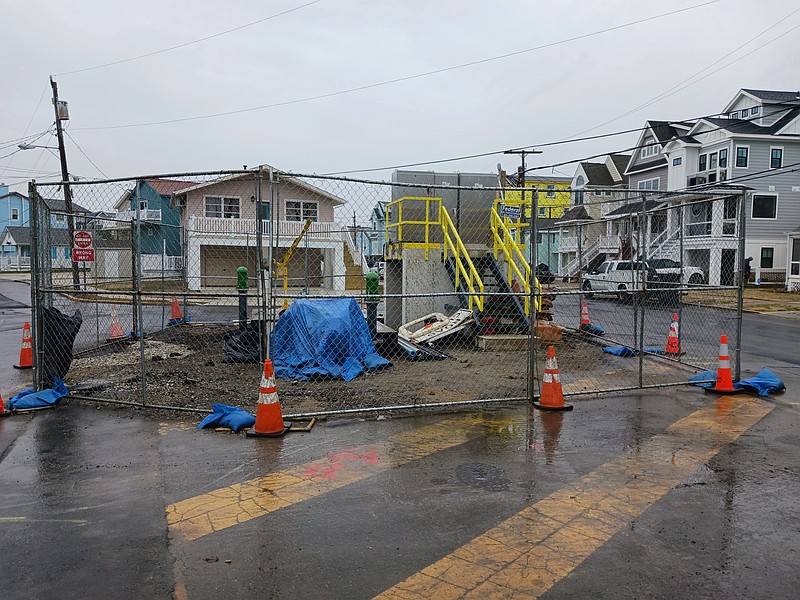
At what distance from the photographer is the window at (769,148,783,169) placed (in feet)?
112

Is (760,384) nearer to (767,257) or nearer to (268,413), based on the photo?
(268,413)

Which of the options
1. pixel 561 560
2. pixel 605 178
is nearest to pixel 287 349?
pixel 561 560

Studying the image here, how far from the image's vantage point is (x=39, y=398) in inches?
283

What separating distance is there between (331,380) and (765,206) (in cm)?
3539

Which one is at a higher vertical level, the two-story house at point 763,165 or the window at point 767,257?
the two-story house at point 763,165

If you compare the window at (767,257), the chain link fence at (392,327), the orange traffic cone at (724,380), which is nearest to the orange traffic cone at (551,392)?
the chain link fence at (392,327)

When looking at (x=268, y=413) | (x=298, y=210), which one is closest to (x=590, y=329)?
(x=268, y=413)

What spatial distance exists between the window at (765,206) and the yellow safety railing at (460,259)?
29828mm

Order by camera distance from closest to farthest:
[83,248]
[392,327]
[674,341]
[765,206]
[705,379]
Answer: [705,379]
[674,341]
[83,248]
[392,327]
[765,206]

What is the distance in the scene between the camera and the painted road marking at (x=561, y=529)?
130 inches

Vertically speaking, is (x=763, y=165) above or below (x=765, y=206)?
above

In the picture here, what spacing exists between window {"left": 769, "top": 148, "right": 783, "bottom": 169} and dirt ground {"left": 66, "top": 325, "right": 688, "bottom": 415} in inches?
1174

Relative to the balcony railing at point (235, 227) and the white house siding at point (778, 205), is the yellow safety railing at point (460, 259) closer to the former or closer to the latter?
the balcony railing at point (235, 227)

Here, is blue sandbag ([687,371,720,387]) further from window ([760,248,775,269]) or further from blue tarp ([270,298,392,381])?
window ([760,248,775,269])
